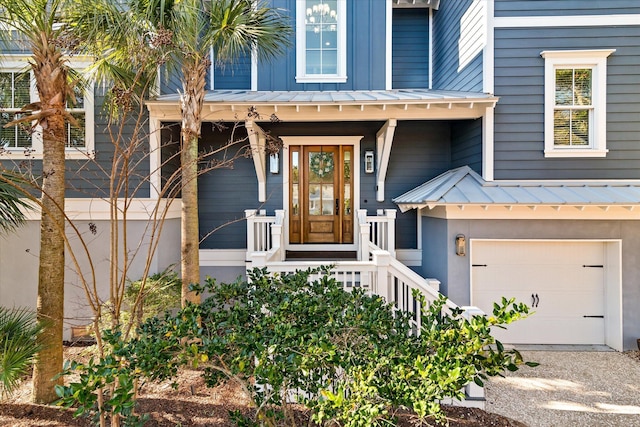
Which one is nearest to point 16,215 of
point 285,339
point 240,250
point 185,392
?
point 185,392

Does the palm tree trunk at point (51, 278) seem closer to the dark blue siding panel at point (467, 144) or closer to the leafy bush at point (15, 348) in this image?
the leafy bush at point (15, 348)

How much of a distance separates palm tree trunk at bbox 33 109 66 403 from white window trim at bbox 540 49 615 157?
7.26 metres

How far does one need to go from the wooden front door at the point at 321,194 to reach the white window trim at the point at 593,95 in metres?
3.73

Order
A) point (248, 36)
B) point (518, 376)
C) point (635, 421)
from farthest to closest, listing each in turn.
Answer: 1. point (518, 376)
2. point (248, 36)
3. point (635, 421)

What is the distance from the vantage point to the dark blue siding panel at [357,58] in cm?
774

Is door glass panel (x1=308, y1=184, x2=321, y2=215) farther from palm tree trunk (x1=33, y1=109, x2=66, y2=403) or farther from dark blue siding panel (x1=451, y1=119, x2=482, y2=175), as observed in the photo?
palm tree trunk (x1=33, y1=109, x2=66, y2=403)

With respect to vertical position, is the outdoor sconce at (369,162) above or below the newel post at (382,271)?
above

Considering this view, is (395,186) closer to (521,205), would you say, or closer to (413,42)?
(521,205)

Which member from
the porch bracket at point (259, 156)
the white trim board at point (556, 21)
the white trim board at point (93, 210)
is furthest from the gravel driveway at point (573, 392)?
Result: the white trim board at point (93, 210)

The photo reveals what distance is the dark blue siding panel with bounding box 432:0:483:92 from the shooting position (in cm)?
661

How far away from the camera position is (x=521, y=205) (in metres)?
5.65

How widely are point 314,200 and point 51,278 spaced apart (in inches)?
197

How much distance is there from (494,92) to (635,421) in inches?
199

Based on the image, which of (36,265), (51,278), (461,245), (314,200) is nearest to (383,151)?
(314,200)
